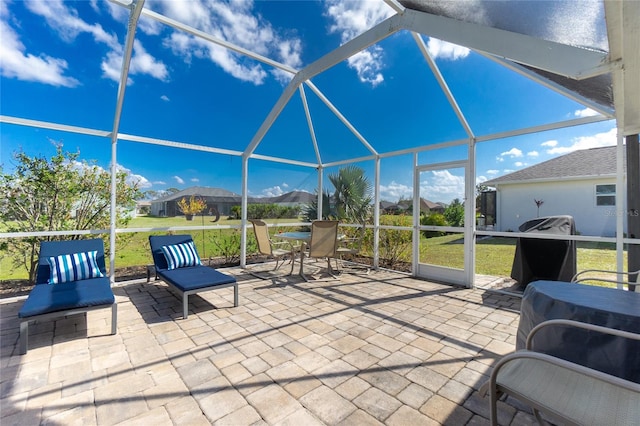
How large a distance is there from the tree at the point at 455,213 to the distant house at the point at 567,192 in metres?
0.58

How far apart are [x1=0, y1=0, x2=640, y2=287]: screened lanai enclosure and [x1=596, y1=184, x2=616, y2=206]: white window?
70 mm

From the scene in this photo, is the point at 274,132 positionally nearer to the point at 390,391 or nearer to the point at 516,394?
the point at 390,391

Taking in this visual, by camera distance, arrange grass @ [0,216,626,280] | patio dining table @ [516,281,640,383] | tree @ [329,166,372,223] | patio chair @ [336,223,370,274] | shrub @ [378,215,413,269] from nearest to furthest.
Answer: patio dining table @ [516,281,640,383]
grass @ [0,216,626,280]
patio chair @ [336,223,370,274]
shrub @ [378,215,413,269]
tree @ [329,166,372,223]

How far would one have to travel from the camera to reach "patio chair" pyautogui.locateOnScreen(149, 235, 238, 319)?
3.80 metres

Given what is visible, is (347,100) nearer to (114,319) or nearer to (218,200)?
(218,200)

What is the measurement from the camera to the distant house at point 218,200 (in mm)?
5738

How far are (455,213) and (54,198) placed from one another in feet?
23.4

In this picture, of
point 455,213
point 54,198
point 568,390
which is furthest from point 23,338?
point 455,213

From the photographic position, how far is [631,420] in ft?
3.97

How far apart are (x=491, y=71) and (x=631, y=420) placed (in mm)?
4474

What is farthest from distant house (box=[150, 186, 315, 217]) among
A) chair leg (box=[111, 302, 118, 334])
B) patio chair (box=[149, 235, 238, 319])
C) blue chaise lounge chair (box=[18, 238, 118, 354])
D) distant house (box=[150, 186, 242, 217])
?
chair leg (box=[111, 302, 118, 334])

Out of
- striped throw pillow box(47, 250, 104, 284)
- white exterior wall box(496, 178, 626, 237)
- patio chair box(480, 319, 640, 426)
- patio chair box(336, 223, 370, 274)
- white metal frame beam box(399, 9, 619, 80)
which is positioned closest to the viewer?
patio chair box(480, 319, 640, 426)

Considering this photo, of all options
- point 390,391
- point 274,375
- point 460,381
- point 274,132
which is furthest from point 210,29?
point 460,381

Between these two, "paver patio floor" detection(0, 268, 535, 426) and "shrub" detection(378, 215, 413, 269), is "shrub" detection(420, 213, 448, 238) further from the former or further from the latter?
"paver patio floor" detection(0, 268, 535, 426)
